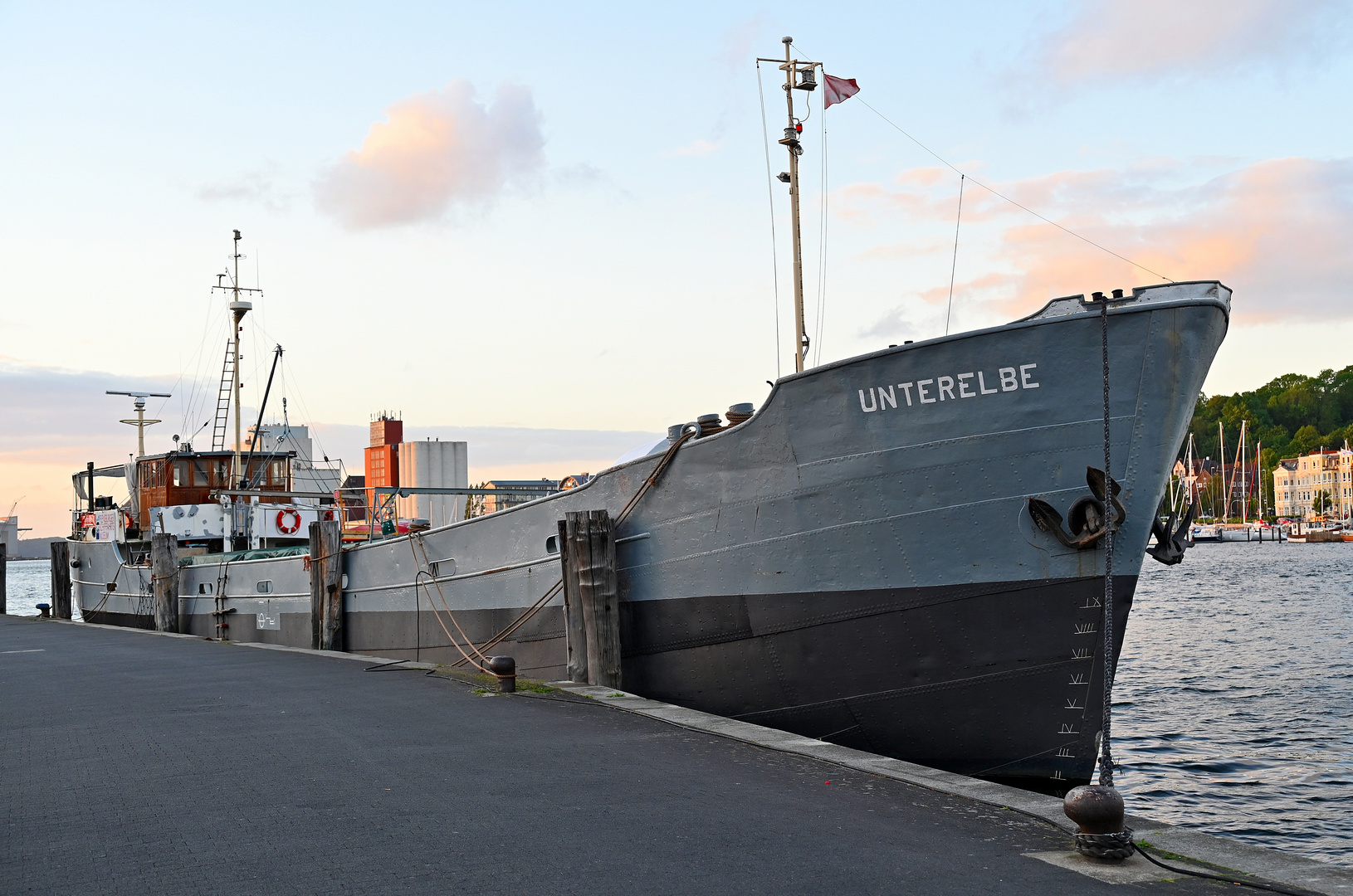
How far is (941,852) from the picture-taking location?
17.4 ft

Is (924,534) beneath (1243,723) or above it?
above

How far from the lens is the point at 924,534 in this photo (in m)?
9.48

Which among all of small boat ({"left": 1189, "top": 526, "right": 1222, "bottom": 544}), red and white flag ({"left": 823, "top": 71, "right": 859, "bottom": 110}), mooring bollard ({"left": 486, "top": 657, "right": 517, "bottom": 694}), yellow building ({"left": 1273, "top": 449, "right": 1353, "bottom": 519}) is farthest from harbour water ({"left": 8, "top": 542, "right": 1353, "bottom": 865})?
yellow building ({"left": 1273, "top": 449, "right": 1353, "bottom": 519})

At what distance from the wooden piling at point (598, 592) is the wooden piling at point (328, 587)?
7.13m

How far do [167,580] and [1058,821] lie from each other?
21094 millimetres

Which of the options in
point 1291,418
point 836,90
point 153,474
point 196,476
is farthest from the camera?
point 1291,418

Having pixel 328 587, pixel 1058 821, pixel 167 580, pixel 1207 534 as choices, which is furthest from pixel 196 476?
pixel 1207 534

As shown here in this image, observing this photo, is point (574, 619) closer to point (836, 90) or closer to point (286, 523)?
point (836, 90)

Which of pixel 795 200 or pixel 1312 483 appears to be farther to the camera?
pixel 1312 483

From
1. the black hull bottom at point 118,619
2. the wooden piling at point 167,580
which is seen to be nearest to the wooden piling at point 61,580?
the black hull bottom at point 118,619

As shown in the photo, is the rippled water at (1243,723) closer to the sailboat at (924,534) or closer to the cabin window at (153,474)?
the sailboat at (924,534)

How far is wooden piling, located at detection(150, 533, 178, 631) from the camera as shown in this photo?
74.8ft

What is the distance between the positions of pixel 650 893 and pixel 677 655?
632 cm

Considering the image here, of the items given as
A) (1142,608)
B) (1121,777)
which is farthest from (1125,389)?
(1142,608)
